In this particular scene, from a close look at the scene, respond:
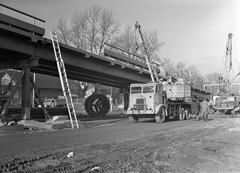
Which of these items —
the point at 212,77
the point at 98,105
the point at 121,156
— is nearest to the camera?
the point at 121,156

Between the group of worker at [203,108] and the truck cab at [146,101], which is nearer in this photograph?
the truck cab at [146,101]

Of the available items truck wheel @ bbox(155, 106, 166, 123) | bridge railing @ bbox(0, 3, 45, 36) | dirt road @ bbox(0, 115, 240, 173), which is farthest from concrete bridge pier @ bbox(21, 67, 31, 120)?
truck wheel @ bbox(155, 106, 166, 123)

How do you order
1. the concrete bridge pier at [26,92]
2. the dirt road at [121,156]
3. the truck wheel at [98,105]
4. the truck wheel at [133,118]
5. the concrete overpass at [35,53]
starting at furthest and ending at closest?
1. the truck wheel at [98,105]
2. the truck wheel at [133,118]
3. the concrete bridge pier at [26,92]
4. the concrete overpass at [35,53]
5. the dirt road at [121,156]

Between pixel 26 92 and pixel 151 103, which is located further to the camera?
pixel 151 103

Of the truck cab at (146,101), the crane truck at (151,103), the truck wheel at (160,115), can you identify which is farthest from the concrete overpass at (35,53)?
the truck wheel at (160,115)

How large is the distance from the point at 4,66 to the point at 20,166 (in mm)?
15108

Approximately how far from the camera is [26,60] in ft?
61.0

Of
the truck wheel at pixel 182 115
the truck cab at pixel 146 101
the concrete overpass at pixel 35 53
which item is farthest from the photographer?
the truck wheel at pixel 182 115

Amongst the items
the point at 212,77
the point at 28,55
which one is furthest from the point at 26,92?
the point at 212,77

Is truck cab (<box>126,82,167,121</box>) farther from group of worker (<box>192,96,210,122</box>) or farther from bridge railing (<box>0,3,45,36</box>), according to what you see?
bridge railing (<box>0,3,45,36</box>)

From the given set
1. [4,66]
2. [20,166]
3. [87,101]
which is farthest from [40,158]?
[87,101]

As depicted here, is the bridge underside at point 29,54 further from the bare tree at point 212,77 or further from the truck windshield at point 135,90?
the bare tree at point 212,77

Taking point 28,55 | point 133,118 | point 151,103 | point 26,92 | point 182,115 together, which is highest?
point 28,55

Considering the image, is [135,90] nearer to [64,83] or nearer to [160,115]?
[160,115]
